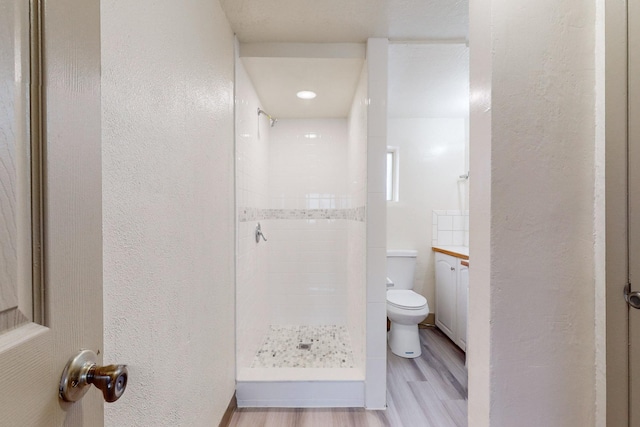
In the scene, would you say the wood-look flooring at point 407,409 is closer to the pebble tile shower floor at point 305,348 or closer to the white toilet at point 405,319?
the white toilet at point 405,319

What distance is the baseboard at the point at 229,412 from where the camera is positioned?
1.48m

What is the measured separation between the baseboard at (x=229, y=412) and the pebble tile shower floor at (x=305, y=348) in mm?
306

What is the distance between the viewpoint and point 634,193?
753 mm

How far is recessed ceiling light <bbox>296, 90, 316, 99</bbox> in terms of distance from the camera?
2.23 meters

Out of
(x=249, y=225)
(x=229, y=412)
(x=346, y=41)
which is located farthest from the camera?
(x=249, y=225)

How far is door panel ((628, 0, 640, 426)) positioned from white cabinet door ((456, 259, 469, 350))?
4.88 feet

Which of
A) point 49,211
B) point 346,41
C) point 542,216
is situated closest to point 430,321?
point 542,216

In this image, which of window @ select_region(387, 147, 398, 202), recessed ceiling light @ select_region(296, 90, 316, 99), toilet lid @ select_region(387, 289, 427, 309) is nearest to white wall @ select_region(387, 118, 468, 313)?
window @ select_region(387, 147, 398, 202)

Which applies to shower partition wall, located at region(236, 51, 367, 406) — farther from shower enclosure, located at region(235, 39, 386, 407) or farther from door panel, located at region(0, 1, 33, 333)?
door panel, located at region(0, 1, 33, 333)

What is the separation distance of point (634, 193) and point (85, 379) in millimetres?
1261

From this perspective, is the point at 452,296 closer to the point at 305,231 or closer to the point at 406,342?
the point at 406,342

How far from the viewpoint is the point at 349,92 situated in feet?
7.37

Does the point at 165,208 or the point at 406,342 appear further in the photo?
the point at 406,342

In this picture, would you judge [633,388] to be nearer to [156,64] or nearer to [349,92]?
[156,64]
